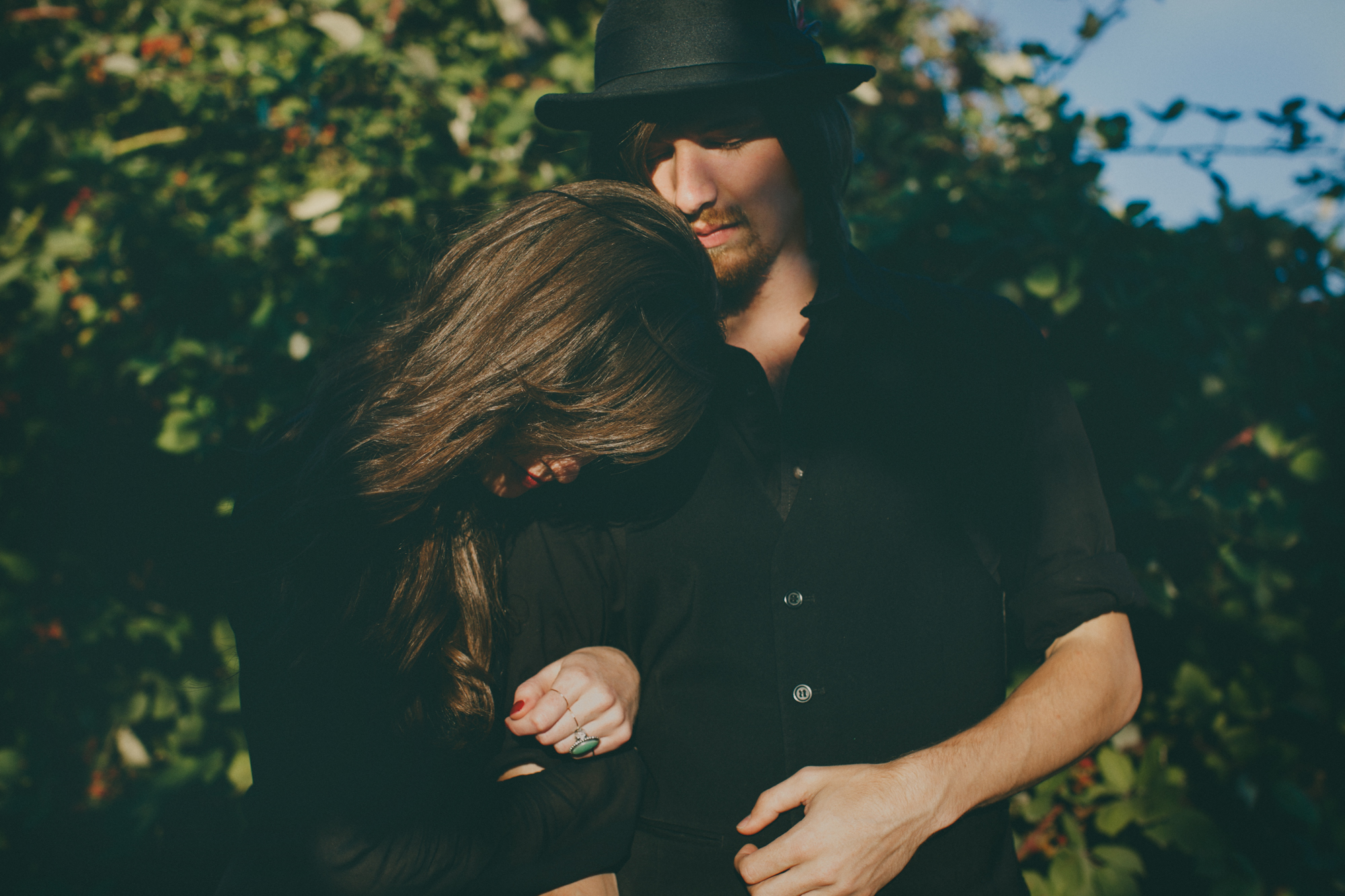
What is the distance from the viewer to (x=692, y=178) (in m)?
1.44

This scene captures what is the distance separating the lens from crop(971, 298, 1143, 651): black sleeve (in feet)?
4.17

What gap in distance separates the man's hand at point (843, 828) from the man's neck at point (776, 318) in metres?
0.81

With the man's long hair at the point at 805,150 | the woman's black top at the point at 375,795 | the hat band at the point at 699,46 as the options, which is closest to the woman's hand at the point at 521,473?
the woman's black top at the point at 375,795

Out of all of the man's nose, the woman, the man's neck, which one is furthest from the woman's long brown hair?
the man's neck

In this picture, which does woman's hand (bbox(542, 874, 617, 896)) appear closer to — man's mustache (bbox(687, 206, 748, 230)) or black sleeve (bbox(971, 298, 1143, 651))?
black sleeve (bbox(971, 298, 1143, 651))

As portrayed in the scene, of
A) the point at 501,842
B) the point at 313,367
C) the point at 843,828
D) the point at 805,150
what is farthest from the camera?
the point at 313,367

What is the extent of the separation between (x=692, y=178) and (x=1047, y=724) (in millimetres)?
1197

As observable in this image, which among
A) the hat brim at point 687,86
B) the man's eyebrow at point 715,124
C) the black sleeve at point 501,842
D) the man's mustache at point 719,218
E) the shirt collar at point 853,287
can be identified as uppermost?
the hat brim at point 687,86

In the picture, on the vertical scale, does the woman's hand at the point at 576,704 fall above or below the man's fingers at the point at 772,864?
above

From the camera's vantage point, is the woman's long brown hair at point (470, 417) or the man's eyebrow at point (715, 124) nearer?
the woman's long brown hair at point (470, 417)

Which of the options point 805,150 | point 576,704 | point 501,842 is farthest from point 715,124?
point 501,842

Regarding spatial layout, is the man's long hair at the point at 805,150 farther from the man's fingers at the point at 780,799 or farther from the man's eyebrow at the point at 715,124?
the man's fingers at the point at 780,799

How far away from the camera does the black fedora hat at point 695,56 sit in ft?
4.46

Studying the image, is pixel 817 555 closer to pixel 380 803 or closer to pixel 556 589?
pixel 556 589
